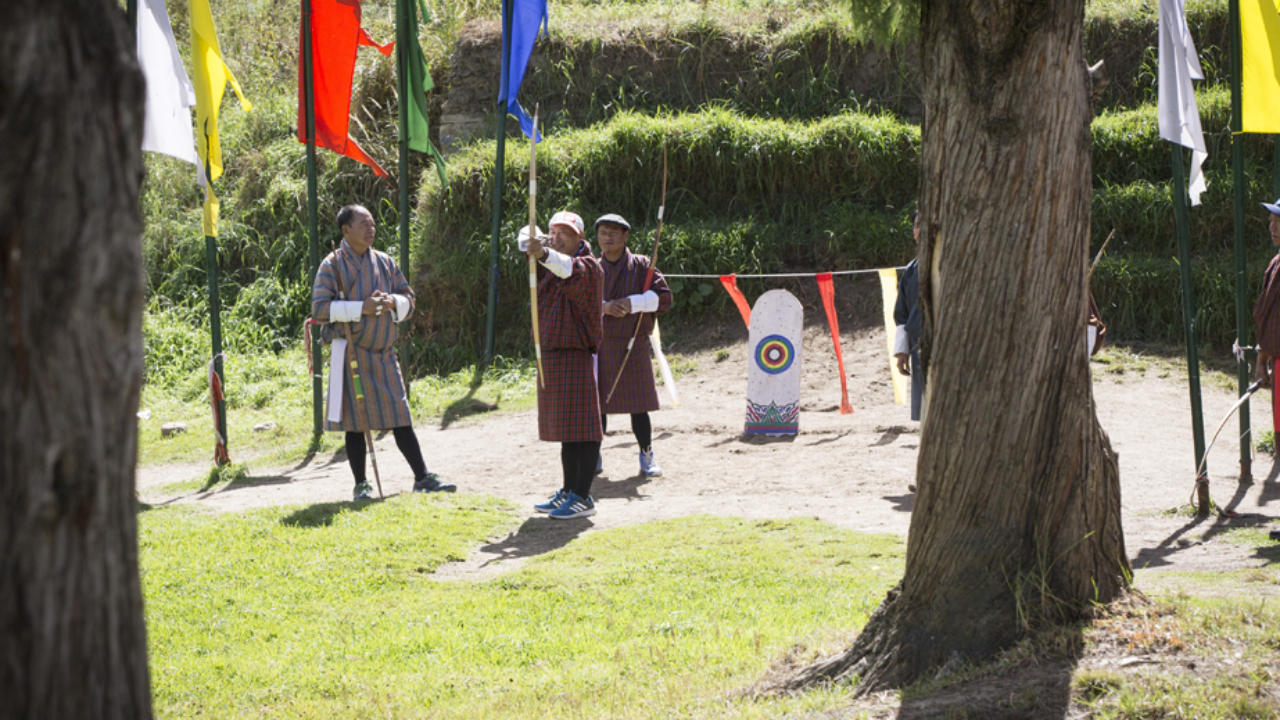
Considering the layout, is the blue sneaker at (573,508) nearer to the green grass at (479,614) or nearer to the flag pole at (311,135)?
the green grass at (479,614)

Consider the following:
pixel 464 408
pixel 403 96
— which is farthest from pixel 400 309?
pixel 403 96

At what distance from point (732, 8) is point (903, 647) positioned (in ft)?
51.0

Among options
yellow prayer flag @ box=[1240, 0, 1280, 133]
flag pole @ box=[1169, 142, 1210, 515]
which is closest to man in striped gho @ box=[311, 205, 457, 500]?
flag pole @ box=[1169, 142, 1210, 515]

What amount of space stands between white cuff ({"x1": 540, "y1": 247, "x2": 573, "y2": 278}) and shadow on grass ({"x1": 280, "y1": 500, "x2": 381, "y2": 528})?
73.0 inches

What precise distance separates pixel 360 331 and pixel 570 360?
145 centimetres

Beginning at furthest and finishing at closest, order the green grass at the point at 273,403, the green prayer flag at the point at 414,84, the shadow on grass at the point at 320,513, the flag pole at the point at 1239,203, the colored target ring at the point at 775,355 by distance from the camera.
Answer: the green prayer flag at the point at 414,84 < the green grass at the point at 273,403 < the colored target ring at the point at 775,355 < the flag pole at the point at 1239,203 < the shadow on grass at the point at 320,513

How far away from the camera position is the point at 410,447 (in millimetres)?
6941

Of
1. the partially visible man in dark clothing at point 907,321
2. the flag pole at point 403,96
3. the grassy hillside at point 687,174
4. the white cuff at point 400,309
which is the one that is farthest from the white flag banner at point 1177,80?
the flag pole at point 403,96

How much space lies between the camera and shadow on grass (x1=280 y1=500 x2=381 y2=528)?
6.00 metres

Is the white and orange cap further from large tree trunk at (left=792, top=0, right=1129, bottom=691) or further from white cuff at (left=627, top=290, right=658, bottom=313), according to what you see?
large tree trunk at (left=792, top=0, right=1129, bottom=691)

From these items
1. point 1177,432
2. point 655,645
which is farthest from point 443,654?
point 1177,432

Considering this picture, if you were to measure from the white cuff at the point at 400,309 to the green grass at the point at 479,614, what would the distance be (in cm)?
126

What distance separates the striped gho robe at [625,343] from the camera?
298 inches

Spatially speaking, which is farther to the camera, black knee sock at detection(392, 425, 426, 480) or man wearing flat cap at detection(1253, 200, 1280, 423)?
black knee sock at detection(392, 425, 426, 480)
